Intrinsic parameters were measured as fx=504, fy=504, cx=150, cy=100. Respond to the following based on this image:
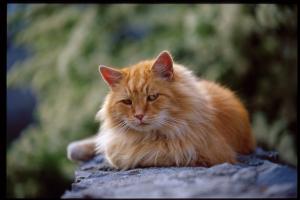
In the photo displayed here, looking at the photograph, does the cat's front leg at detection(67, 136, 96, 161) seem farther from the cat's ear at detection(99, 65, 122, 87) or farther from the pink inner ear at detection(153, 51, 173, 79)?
the pink inner ear at detection(153, 51, 173, 79)

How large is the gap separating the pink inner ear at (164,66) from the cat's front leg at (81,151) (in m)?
1.09

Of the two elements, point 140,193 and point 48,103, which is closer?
point 140,193

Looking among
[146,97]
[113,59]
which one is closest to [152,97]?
[146,97]

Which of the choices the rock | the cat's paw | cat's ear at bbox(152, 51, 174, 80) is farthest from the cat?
the cat's paw

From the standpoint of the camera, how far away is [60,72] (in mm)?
5070

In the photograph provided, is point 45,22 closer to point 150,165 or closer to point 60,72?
point 60,72

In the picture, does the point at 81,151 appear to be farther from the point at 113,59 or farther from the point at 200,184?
the point at 113,59

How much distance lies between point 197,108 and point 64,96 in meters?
2.83

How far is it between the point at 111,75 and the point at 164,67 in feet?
1.06

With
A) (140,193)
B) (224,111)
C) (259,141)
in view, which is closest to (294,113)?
(259,141)

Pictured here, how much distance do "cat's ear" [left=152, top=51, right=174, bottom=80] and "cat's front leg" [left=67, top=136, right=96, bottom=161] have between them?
108 cm

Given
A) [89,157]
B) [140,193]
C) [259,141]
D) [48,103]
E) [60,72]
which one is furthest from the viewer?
[48,103]

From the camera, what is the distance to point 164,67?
2.71 metres

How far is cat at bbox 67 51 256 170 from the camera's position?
2637 mm
